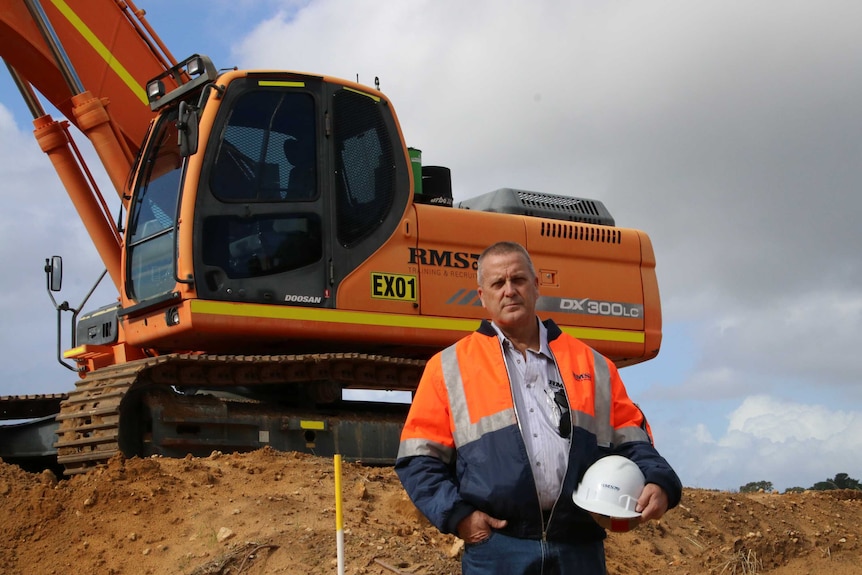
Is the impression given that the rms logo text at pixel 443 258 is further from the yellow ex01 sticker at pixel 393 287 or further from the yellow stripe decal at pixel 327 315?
the yellow stripe decal at pixel 327 315

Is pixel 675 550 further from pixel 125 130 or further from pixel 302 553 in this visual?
pixel 125 130

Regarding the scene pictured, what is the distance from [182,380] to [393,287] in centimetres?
190

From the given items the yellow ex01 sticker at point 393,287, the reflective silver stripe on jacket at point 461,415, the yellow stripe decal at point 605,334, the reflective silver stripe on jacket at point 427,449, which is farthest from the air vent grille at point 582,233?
the reflective silver stripe on jacket at point 427,449

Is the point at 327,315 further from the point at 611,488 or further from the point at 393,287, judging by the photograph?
the point at 611,488

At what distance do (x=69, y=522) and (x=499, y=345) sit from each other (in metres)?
4.11

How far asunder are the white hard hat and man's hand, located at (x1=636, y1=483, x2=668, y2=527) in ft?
0.06

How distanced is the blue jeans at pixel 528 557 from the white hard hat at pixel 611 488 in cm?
18

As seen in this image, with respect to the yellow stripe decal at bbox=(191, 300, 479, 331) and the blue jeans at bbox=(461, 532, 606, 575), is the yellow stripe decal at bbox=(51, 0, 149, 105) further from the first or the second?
the blue jeans at bbox=(461, 532, 606, 575)

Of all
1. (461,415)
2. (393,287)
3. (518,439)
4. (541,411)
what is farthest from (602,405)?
(393,287)

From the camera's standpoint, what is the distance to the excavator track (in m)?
8.05

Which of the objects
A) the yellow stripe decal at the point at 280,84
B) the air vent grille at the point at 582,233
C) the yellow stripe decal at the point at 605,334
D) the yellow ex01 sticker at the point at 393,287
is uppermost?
the yellow stripe decal at the point at 280,84

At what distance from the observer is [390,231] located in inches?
354

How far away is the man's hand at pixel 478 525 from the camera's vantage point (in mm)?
3410

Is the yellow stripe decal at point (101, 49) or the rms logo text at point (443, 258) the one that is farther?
the yellow stripe decal at point (101, 49)
